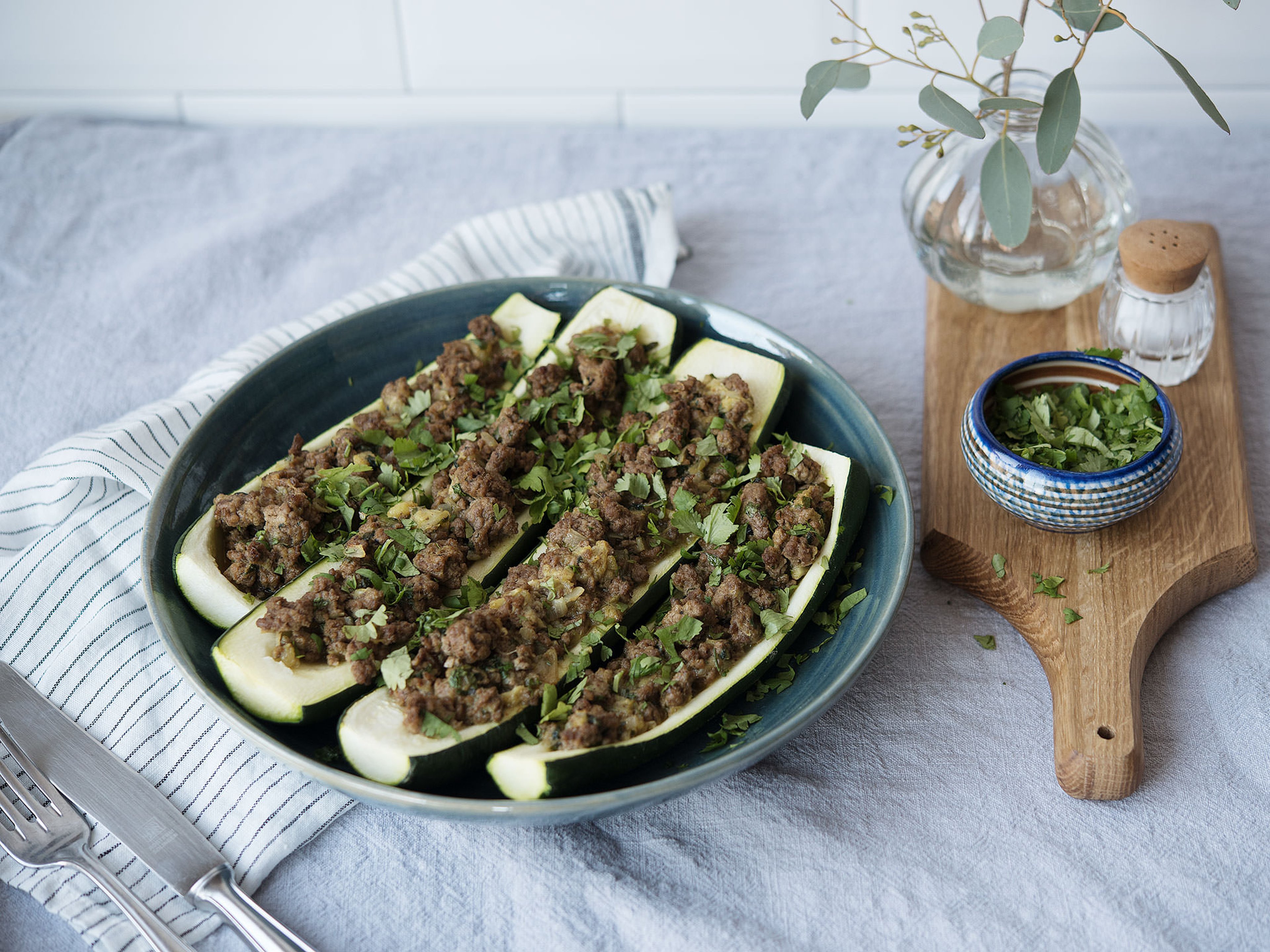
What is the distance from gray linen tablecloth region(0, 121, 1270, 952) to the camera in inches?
63.0

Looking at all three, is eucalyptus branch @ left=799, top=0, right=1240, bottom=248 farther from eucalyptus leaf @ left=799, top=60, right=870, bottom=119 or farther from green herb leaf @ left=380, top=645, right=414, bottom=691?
green herb leaf @ left=380, top=645, right=414, bottom=691

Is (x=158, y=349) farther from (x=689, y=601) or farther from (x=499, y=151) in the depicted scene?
(x=689, y=601)

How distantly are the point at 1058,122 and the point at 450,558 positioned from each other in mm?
1397

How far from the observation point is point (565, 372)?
7.20 ft

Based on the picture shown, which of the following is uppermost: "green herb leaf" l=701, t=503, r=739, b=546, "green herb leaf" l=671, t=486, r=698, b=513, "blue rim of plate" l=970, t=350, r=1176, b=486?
"blue rim of plate" l=970, t=350, r=1176, b=486

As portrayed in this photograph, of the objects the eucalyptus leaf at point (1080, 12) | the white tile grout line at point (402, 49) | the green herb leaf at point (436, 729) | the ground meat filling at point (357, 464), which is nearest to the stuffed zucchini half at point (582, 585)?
the green herb leaf at point (436, 729)

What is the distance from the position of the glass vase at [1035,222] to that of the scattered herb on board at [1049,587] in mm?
833

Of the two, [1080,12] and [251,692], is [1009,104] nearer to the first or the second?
[1080,12]

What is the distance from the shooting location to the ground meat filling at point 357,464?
1871mm

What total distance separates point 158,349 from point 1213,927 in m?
2.69

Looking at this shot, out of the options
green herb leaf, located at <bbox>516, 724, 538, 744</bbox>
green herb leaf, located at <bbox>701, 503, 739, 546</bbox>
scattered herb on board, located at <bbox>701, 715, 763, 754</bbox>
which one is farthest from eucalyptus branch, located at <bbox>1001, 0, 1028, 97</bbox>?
green herb leaf, located at <bbox>516, 724, 538, 744</bbox>

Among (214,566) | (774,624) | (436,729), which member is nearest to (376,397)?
(214,566)

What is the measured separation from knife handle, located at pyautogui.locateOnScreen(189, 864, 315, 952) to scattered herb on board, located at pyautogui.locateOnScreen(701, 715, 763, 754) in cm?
68

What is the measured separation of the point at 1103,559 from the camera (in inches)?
77.0
